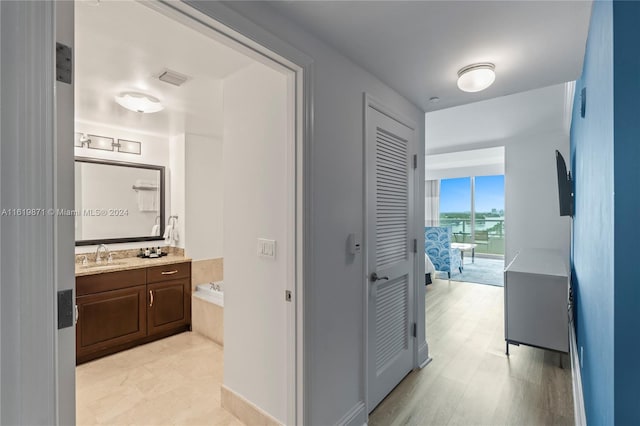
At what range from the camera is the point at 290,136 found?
156cm

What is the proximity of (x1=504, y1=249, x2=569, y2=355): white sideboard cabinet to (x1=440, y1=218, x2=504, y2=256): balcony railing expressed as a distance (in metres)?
5.18

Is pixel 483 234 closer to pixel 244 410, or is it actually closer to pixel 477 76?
pixel 477 76

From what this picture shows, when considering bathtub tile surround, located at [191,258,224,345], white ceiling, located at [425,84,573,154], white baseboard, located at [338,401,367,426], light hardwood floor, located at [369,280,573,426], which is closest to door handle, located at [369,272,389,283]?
white baseboard, located at [338,401,367,426]

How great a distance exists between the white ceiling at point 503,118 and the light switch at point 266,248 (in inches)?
110

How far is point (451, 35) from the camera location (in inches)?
61.1

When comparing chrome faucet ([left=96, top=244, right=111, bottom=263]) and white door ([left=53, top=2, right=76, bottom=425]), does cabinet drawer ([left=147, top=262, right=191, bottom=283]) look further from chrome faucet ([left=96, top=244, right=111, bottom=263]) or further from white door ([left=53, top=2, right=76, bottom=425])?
white door ([left=53, top=2, right=76, bottom=425])

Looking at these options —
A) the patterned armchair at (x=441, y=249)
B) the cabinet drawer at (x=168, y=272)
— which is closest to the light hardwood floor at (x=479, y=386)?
the patterned armchair at (x=441, y=249)

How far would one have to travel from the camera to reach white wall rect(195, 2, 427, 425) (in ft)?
5.15

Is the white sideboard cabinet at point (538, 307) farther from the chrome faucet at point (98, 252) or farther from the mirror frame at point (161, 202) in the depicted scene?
the chrome faucet at point (98, 252)

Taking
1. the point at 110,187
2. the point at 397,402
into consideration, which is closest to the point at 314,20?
the point at 397,402

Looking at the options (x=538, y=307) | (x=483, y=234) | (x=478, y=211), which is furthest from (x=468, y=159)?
(x=538, y=307)

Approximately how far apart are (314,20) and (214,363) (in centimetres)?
289

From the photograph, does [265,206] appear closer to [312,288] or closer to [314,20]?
[312,288]

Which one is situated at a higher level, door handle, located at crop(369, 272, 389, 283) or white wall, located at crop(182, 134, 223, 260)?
white wall, located at crop(182, 134, 223, 260)
